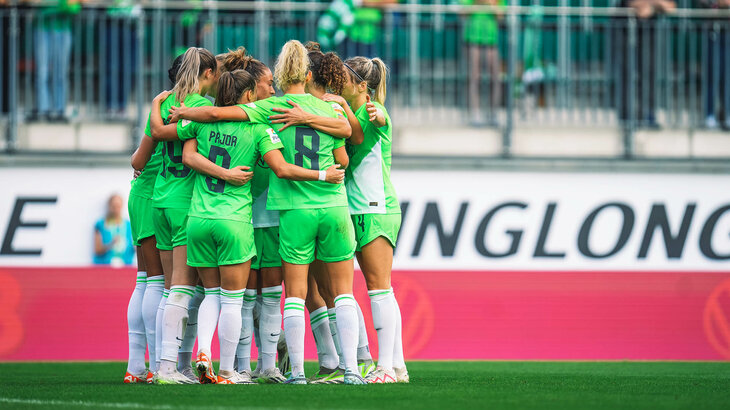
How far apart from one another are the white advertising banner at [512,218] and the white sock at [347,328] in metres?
5.42

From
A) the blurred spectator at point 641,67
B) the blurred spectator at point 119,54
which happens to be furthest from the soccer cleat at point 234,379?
the blurred spectator at point 641,67

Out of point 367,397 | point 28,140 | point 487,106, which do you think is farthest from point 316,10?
point 367,397

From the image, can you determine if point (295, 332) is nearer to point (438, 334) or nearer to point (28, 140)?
point (438, 334)

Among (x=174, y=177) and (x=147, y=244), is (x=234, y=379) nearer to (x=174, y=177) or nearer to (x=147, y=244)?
(x=147, y=244)

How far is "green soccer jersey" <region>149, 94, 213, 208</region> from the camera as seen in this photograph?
6992 mm

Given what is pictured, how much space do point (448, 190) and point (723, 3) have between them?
4.48 metres

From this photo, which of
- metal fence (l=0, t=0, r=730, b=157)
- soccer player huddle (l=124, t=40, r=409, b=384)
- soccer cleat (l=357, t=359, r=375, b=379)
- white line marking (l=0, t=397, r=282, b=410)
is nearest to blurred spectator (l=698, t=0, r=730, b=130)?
metal fence (l=0, t=0, r=730, b=157)

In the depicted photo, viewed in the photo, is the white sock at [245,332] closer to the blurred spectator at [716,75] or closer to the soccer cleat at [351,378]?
the soccer cleat at [351,378]

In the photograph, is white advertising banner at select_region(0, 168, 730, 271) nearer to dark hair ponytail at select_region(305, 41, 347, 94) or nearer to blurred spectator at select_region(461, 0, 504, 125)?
blurred spectator at select_region(461, 0, 504, 125)

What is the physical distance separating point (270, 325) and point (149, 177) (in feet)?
4.27

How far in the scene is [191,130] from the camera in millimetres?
6840

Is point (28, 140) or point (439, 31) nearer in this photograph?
point (28, 140)

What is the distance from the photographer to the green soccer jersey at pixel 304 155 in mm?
6664

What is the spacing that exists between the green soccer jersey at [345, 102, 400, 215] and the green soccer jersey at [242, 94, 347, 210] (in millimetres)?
315
